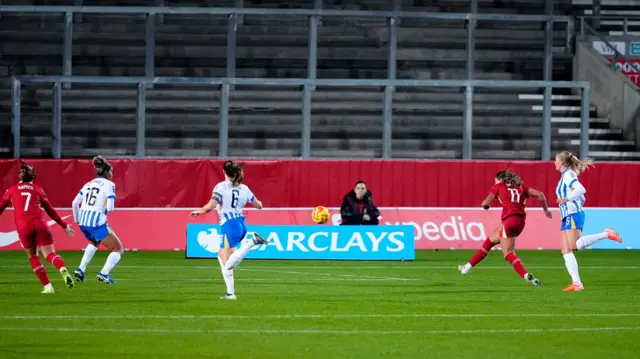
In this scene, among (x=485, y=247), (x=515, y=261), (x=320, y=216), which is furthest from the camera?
(x=320, y=216)

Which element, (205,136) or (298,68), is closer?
(205,136)

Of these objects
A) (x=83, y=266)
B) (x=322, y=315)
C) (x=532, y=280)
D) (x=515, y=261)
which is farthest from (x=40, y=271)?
(x=532, y=280)

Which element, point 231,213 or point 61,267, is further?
point 61,267

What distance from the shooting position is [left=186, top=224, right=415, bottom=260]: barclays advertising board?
85.2 feet

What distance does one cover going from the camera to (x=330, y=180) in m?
31.0

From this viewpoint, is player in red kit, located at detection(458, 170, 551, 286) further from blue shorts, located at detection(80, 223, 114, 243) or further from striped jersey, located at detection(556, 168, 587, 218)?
blue shorts, located at detection(80, 223, 114, 243)

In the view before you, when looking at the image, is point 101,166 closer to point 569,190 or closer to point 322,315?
point 322,315

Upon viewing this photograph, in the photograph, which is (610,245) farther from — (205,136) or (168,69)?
(168,69)

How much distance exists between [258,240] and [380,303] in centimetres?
184

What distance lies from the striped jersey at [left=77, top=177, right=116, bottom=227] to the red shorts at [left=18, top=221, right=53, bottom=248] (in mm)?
1728

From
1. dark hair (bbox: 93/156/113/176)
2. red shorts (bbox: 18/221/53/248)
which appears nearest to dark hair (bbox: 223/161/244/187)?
red shorts (bbox: 18/221/53/248)

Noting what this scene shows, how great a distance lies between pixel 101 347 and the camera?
A: 11070 mm

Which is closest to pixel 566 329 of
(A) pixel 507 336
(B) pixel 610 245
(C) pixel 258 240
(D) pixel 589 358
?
(A) pixel 507 336

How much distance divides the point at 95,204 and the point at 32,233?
1.90 meters
